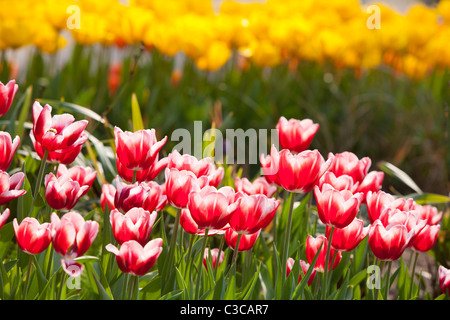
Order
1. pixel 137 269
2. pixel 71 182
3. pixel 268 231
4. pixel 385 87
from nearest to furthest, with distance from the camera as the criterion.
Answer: pixel 137 269 → pixel 71 182 → pixel 268 231 → pixel 385 87

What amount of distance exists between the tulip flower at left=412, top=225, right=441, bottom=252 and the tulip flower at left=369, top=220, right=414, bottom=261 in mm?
185

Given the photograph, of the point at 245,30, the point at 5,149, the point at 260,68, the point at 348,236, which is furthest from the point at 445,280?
the point at 260,68

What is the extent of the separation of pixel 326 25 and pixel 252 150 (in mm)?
1499

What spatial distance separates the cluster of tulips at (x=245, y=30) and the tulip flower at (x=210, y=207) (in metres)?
2.41

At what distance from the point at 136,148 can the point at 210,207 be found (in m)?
0.22

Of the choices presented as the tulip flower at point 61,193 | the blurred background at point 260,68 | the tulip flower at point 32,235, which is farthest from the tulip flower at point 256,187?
the blurred background at point 260,68

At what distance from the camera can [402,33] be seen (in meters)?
4.24

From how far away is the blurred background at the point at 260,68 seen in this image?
3.54 m

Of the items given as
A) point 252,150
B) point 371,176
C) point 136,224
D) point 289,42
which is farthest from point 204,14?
point 136,224

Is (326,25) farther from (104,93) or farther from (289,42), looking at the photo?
(104,93)

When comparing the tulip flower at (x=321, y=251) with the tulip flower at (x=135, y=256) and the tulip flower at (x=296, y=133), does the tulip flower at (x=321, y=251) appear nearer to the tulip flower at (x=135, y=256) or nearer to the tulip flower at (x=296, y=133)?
the tulip flower at (x=296, y=133)

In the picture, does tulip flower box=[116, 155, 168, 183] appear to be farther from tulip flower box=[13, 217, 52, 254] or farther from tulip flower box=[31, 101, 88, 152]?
tulip flower box=[13, 217, 52, 254]

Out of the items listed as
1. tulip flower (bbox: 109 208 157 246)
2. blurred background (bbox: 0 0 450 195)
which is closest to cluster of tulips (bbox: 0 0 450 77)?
blurred background (bbox: 0 0 450 195)

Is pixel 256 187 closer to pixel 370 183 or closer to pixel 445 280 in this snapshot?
pixel 370 183
